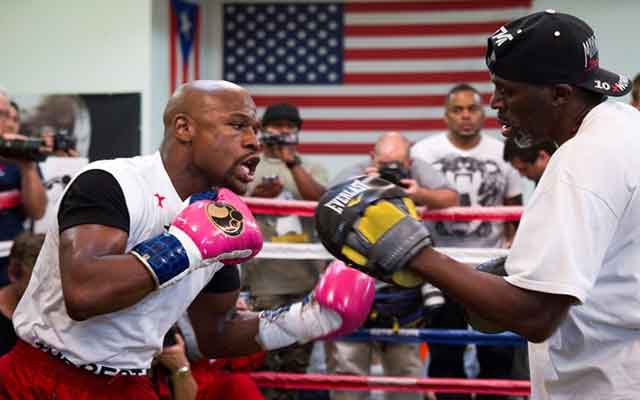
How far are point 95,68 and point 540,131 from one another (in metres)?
4.93

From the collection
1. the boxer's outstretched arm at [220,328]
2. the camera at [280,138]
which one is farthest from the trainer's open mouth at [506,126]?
the camera at [280,138]

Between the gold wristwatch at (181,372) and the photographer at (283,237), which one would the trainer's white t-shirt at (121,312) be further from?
the photographer at (283,237)

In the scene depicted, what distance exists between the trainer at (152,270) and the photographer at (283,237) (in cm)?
128

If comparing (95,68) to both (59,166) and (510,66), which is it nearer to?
(59,166)

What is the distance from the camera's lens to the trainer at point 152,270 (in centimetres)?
211

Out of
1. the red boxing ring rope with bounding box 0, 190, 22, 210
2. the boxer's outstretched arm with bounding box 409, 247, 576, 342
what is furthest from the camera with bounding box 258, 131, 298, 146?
the boxer's outstretched arm with bounding box 409, 247, 576, 342

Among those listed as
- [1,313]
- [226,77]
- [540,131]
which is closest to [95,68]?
[226,77]

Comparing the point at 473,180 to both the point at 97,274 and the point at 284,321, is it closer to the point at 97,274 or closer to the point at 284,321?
the point at 284,321

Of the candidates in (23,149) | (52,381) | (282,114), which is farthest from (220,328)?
(282,114)

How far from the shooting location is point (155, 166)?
246 cm

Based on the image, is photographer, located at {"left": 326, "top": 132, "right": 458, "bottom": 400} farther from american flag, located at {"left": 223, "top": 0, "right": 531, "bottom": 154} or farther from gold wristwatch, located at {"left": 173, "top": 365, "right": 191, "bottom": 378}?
american flag, located at {"left": 223, "top": 0, "right": 531, "bottom": 154}

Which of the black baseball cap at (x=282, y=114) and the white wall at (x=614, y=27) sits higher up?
the white wall at (x=614, y=27)

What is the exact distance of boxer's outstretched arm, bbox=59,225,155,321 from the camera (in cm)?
207

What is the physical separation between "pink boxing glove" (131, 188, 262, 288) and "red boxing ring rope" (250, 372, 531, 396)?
60.0 inches
